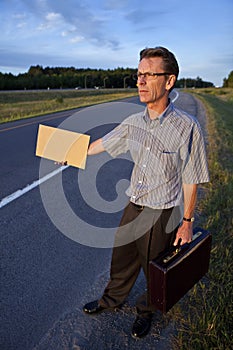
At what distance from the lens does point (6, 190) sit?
4.99 m

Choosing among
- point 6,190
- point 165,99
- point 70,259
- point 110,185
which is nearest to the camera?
point 165,99

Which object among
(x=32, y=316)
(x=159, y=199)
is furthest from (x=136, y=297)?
(x=159, y=199)

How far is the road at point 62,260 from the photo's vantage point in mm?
2236

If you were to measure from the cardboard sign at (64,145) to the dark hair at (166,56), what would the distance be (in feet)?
2.18

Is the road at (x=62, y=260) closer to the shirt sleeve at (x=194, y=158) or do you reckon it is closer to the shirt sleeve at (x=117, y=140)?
the shirt sleeve at (x=117, y=140)

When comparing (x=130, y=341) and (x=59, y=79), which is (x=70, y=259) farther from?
(x=59, y=79)

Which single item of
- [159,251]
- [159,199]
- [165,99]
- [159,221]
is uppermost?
[165,99]

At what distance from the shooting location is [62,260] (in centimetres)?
315

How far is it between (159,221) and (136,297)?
34.1 inches

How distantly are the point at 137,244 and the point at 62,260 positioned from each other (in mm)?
1124

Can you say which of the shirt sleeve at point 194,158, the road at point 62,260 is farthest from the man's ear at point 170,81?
the road at point 62,260

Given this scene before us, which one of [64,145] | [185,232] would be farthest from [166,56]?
[185,232]

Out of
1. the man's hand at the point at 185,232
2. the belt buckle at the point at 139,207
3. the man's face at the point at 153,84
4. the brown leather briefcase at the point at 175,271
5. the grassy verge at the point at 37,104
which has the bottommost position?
the grassy verge at the point at 37,104

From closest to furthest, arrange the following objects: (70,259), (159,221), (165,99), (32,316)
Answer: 1. (165,99)
2. (159,221)
3. (32,316)
4. (70,259)
